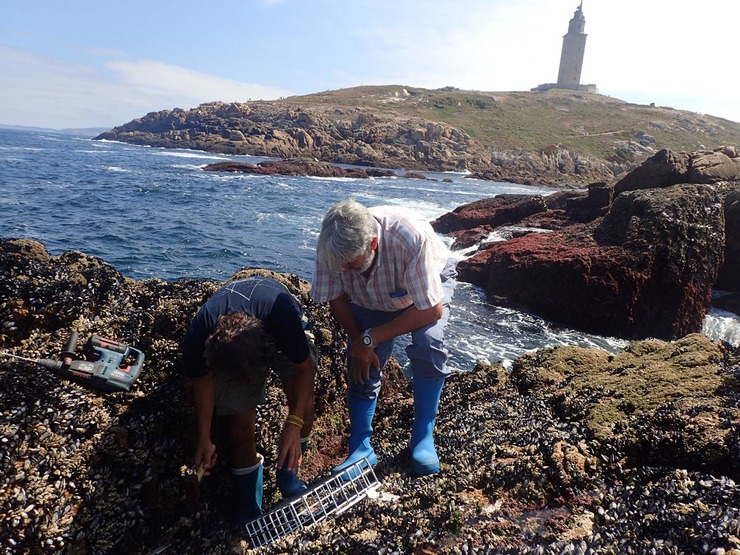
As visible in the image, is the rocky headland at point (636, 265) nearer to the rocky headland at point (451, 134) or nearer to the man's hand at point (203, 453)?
the man's hand at point (203, 453)

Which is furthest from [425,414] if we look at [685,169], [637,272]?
[685,169]

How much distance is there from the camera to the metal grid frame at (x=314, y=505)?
119 inches

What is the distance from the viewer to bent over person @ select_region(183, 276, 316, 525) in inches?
105

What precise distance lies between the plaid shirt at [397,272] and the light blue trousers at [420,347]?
→ 14cm

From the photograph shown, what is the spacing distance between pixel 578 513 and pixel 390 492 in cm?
117

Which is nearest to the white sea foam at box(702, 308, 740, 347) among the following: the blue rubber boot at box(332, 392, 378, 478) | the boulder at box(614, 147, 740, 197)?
the boulder at box(614, 147, 740, 197)

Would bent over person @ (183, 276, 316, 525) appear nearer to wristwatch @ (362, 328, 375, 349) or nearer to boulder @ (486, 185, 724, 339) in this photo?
wristwatch @ (362, 328, 375, 349)

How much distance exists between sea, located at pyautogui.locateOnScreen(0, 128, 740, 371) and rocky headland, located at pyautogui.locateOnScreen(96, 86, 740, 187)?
944 inches

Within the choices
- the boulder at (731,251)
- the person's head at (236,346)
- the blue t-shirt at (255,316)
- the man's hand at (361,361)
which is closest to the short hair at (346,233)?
the blue t-shirt at (255,316)

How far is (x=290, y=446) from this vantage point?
314 centimetres

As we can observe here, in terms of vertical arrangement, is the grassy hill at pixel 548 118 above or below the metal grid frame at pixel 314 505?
above

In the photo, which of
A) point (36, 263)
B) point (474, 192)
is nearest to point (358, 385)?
point (36, 263)

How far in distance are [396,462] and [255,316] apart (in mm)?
1644

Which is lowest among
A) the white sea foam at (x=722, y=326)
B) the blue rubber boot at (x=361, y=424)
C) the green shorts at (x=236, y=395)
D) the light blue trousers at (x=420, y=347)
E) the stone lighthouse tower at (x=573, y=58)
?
the white sea foam at (x=722, y=326)
